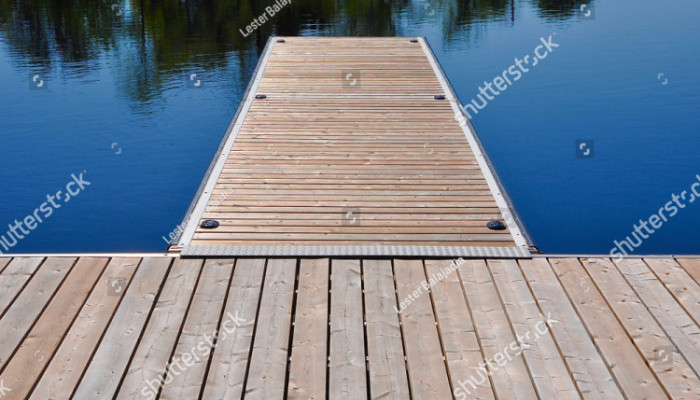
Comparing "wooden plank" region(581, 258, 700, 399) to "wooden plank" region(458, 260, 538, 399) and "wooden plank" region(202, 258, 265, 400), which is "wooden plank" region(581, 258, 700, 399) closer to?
"wooden plank" region(458, 260, 538, 399)

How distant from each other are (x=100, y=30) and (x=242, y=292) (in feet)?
37.0

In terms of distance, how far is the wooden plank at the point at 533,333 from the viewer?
8.75 ft

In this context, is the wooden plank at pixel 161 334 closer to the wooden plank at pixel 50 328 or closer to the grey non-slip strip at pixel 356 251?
the grey non-slip strip at pixel 356 251

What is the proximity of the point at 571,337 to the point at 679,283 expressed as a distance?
2.51 feet

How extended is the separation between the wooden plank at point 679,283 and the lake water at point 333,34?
230 centimetres

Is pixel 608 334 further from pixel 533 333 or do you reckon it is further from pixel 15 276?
pixel 15 276

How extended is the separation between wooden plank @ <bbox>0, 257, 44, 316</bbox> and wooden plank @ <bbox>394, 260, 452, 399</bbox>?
1767 millimetres

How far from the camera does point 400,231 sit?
3967mm

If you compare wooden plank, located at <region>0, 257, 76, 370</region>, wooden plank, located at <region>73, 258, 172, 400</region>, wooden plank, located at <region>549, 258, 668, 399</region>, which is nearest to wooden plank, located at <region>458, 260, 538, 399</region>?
wooden plank, located at <region>549, 258, 668, 399</region>

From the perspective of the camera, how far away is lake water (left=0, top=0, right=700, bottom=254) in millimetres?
6305

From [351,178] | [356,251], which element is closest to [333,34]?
[351,178]
